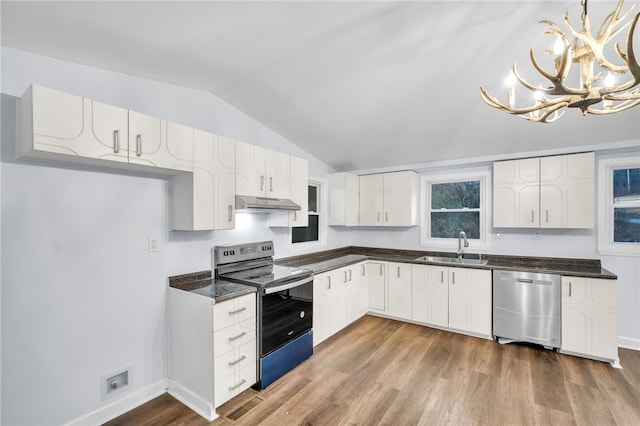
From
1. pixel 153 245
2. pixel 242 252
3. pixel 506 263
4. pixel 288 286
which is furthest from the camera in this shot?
pixel 506 263

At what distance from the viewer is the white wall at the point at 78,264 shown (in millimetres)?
1749

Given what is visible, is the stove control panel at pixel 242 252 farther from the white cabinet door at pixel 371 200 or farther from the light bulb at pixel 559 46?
the light bulb at pixel 559 46

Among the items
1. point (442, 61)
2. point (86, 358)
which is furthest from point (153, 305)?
point (442, 61)

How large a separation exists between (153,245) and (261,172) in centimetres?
117

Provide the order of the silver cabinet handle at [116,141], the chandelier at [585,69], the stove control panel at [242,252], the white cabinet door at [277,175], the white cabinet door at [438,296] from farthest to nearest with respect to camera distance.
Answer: the white cabinet door at [438,296] < the white cabinet door at [277,175] < the stove control panel at [242,252] < the silver cabinet handle at [116,141] < the chandelier at [585,69]

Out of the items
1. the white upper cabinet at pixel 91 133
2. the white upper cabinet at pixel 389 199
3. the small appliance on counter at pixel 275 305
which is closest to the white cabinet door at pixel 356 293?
the white upper cabinet at pixel 389 199

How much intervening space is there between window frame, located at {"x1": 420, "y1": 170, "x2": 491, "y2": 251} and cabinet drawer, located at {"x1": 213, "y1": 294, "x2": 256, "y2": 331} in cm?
293

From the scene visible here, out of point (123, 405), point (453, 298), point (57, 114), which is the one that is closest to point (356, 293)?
point (453, 298)

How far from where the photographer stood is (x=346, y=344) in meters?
3.31

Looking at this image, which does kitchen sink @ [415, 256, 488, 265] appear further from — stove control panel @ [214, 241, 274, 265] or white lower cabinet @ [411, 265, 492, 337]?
stove control panel @ [214, 241, 274, 265]

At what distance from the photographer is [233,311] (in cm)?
222

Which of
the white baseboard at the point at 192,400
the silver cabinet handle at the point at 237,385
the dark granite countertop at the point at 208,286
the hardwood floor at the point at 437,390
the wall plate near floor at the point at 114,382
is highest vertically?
the dark granite countertop at the point at 208,286

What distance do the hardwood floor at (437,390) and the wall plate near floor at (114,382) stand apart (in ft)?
0.62

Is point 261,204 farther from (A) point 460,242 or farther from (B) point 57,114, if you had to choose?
(A) point 460,242
